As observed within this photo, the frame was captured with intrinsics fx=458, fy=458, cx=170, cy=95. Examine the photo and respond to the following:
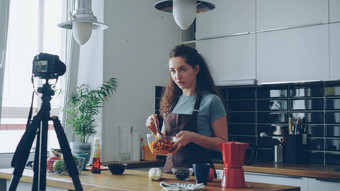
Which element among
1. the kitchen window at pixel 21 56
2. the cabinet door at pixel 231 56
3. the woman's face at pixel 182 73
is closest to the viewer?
the woman's face at pixel 182 73

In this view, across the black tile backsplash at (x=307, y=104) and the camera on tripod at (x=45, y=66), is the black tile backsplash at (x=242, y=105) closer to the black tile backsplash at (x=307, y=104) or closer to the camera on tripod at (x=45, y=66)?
the black tile backsplash at (x=307, y=104)

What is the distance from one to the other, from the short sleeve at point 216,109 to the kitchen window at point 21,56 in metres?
1.48

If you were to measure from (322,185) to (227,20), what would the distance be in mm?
1571

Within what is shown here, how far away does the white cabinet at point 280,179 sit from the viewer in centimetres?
306

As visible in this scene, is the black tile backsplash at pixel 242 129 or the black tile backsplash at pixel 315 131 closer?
the black tile backsplash at pixel 315 131

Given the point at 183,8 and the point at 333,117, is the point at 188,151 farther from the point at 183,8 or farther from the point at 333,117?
the point at 333,117

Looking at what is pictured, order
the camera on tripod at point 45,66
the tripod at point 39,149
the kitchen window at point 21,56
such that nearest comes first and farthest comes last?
the tripod at point 39,149, the camera on tripod at point 45,66, the kitchen window at point 21,56

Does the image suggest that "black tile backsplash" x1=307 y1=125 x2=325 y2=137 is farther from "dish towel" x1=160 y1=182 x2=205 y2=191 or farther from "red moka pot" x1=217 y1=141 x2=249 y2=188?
"dish towel" x1=160 y1=182 x2=205 y2=191

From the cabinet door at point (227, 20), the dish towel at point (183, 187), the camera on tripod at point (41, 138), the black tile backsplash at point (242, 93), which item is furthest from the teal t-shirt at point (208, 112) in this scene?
the black tile backsplash at point (242, 93)

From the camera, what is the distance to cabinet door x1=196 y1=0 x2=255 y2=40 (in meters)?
3.71

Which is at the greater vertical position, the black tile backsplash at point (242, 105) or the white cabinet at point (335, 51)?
the white cabinet at point (335, 51)

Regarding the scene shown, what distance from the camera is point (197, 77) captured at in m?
2.80

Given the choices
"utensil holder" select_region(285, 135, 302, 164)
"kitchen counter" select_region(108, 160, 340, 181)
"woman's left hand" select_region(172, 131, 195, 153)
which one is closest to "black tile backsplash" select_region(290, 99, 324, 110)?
"utensil holder" select_region(285, 135, 302, 164)

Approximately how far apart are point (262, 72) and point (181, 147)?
1283 mm
